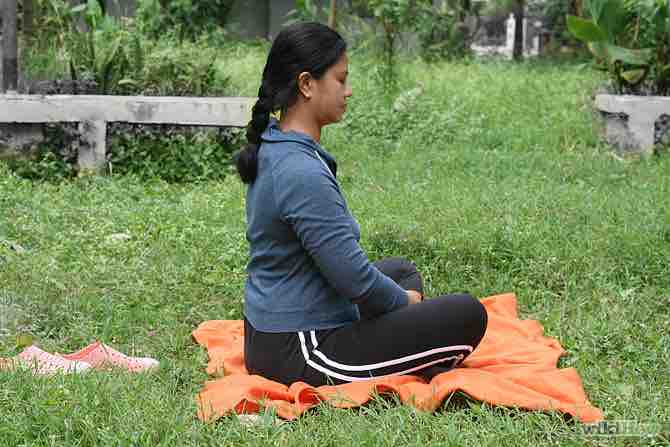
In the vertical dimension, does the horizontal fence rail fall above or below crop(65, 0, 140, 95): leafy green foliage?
below

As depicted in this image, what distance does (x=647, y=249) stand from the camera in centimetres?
520

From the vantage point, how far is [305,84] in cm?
349

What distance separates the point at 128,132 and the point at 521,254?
362 centimetres

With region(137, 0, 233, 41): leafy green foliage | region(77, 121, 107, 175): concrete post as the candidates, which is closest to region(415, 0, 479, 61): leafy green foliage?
region(137, 0, 233, 41): leafy green foliage

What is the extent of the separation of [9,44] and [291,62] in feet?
17.1

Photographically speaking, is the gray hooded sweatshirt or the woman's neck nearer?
the gray hooded sweatshirt

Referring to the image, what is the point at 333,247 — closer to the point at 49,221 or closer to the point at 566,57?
the point at 49,221

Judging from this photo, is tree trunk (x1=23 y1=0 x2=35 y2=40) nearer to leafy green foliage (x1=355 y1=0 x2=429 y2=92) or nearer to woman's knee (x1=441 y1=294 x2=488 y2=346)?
leafy green foliage (x1=355 y1=0 x2=429 y2=92)

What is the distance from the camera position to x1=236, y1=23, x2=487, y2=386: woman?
3.43m

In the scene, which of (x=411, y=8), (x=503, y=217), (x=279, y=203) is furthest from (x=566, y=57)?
(x=279, y=203)

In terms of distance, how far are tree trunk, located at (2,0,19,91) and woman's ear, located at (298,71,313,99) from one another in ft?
16.7

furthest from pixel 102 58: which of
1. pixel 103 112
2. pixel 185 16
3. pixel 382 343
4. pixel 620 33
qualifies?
pixel 185 16

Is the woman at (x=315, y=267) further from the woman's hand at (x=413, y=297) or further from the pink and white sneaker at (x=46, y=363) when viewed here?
the pink and white sneaker at (x=46, y=363)

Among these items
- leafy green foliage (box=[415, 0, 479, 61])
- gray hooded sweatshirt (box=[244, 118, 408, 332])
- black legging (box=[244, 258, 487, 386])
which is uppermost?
gray hooded sweatshirt (box=[244, 118, 408, 332])
